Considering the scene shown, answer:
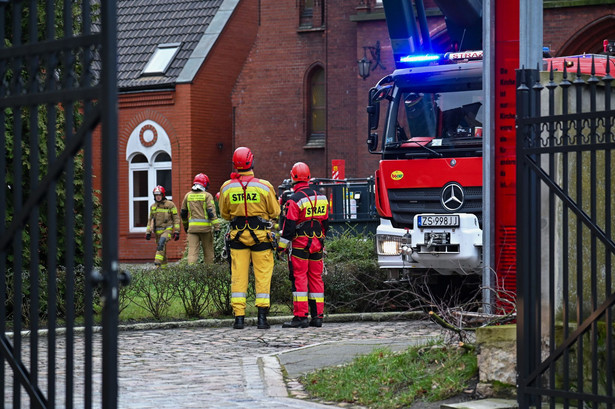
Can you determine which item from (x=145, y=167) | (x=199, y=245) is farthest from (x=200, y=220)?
(x=145, y=167)

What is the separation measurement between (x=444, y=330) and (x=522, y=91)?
276cm

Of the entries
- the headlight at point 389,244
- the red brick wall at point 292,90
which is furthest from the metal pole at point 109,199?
the red brick wall at point 292,90

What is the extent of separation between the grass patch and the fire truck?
17.2 ft

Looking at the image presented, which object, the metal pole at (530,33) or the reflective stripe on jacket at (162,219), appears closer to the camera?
the metal pole at (530,33)

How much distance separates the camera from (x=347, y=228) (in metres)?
20.3

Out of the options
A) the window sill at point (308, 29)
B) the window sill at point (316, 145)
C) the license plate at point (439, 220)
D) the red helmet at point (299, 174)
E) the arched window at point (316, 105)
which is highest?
the window sill at point (308, 29)

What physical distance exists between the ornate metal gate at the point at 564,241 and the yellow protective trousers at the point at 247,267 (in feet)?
22.0

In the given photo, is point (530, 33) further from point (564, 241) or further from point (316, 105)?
point (316, 105)

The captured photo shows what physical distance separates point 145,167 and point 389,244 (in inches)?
759

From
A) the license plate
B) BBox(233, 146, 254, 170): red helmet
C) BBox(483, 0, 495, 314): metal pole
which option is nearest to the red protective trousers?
BBox(233, 146, 254, 170): red helmet

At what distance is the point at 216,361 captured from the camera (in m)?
10.9

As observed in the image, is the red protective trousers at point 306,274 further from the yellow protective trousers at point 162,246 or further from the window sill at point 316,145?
the window sill at point 316,145

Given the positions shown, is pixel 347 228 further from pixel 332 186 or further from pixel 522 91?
pixel 522 91

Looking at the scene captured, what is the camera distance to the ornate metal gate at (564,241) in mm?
6777
